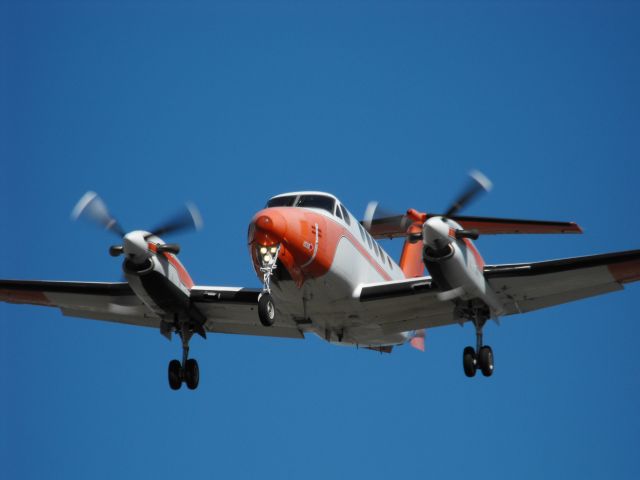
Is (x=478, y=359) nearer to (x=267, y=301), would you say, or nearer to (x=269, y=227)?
(x=267, y=301)

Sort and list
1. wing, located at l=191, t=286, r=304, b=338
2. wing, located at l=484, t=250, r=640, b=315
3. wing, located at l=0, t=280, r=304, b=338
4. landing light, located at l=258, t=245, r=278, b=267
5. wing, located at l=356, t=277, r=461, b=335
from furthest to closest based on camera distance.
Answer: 1. wing, located at l=0, t=280, r=304, b=338
2. wing, located at l=191, t=286, r=304, b=338
3. wing, located at l=356, t=277, r=461, b=335
4. wing, located at l=484, t=250, r=640, b=315
5. landing light, located at l=258, t=245, r=278, b=267

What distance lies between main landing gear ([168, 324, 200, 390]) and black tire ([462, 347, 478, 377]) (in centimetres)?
569

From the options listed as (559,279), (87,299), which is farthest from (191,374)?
(559,279)

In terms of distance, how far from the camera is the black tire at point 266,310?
18.3 m

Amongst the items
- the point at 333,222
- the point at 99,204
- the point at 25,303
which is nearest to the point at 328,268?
the point at 333,222

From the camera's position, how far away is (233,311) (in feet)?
71.8

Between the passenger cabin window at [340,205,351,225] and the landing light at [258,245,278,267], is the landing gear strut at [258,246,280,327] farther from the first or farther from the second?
the passenger cabin window at [340,205,351,225]

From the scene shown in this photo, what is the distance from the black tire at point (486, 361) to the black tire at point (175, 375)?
20.7 ft

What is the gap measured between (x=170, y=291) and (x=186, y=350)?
6.05ft

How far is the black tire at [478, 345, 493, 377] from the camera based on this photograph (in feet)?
67.1

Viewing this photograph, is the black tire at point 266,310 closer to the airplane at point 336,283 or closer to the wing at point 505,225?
the airplane at point 336,283

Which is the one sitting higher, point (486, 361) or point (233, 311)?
point (233, 311)

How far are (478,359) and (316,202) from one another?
15.0 ft

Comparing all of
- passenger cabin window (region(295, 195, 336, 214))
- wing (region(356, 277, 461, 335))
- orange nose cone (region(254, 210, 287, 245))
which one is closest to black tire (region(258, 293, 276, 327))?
orange nose cone (region(254, 210, 287, 245))
